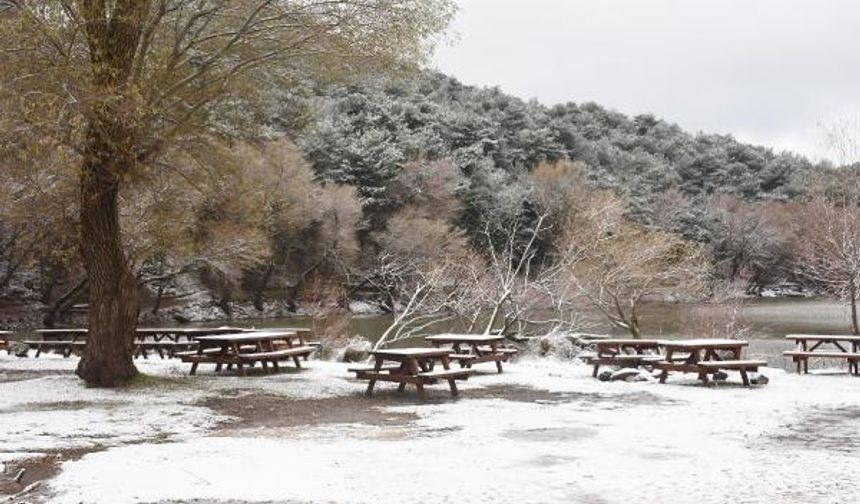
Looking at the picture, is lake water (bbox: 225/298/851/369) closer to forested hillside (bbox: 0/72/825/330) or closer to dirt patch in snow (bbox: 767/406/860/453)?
forested hillside (bbox: 0/72/825/330)

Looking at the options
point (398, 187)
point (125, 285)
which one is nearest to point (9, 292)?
point (398, 187)

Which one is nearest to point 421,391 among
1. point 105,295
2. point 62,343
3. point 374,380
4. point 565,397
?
point 374,380

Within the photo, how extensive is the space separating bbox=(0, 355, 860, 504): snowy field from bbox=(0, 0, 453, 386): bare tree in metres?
1.81

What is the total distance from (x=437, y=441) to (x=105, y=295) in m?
6.28

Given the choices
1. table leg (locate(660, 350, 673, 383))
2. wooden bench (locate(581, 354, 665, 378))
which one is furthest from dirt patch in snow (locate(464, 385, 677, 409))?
wooden bench (locate(581, 354, 665, 378))

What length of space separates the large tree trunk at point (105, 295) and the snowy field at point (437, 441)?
1.46 ft

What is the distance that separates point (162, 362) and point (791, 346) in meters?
17.3

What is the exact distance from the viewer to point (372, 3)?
11547 millimetres

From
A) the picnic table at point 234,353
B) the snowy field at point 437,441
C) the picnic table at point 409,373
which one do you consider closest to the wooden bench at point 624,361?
the snowy field at point 437,441

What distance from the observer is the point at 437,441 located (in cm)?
780

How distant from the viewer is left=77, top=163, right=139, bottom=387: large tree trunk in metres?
11.5

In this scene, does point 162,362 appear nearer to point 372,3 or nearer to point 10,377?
point 10,377

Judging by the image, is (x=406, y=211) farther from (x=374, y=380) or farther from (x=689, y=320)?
(x=374, y=380)

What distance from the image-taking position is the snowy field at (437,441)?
19.0ft
